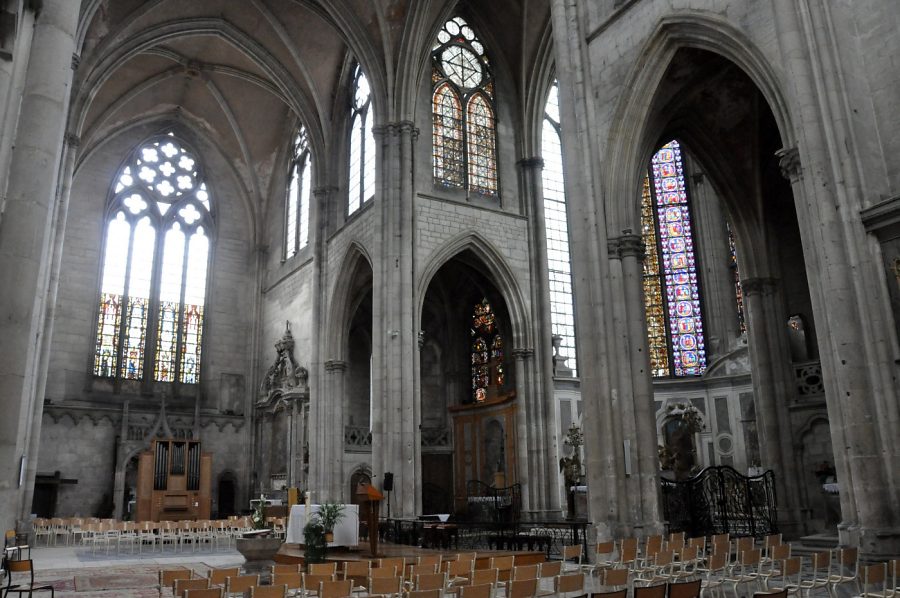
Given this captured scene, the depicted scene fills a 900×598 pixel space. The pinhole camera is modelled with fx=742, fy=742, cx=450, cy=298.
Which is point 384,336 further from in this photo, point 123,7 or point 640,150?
point 123,7

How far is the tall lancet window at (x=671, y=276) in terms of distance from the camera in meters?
25.0

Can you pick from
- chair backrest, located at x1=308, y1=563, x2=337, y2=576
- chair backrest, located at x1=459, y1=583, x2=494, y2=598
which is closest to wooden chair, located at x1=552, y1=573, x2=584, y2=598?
chair backrest, located at x1=459, y1=583, x2=494, y2=598

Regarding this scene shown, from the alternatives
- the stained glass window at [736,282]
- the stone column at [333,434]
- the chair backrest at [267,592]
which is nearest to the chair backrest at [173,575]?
the chair backrest at [267,592]

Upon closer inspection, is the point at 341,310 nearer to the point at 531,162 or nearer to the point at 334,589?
the point at 531,162

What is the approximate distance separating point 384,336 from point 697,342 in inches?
430

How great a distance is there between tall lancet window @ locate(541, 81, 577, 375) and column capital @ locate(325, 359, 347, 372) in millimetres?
7157

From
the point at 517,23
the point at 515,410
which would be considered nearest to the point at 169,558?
the point at 515,410

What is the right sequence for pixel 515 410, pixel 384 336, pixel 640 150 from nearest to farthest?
pixel 640 150
pixel 384 336
pixel 515 410

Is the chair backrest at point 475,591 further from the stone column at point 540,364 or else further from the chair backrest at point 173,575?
the stone column at point 540,364

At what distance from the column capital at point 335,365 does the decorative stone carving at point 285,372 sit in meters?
2.52

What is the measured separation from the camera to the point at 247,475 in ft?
99.7

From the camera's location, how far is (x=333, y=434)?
2430 cm

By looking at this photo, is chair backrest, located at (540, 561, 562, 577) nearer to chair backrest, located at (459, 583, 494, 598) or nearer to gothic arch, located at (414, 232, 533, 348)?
chair backrest, located at (459, 583, 494, 598)

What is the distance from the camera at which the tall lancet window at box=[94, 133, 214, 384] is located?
30.0 m
